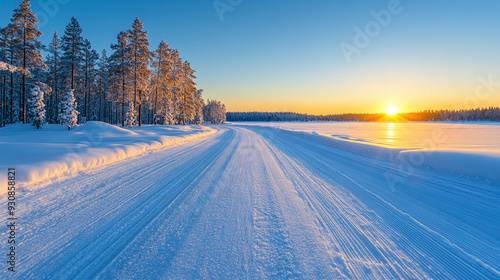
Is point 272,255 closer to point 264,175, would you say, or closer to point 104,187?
point 264,175

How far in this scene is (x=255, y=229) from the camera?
312 centimetres

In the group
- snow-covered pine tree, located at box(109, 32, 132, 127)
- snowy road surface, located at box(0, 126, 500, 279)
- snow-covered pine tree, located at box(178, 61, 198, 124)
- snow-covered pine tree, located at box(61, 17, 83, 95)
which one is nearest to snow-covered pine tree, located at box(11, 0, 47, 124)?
snow-covered pine tree, located at box(61, 17, 83, 95)

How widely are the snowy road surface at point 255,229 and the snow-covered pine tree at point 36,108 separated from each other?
23.2 m

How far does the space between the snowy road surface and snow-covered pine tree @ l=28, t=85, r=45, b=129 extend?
76.0ft

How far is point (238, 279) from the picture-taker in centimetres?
209

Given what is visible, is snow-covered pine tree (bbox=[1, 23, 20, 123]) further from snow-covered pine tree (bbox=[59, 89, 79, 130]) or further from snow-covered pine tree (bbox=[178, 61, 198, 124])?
snow-covered pine tree (bbox=[178, 61, 198, 124])

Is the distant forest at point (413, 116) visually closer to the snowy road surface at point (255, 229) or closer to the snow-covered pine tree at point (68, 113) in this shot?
the snowy road surface at point (255, 229)

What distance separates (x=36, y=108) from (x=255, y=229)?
2856 centimetres

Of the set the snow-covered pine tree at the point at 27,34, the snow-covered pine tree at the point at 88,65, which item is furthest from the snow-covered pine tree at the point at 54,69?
the snow-covered pine tree at the point at 27,34

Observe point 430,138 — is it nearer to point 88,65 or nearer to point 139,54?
point 139,54

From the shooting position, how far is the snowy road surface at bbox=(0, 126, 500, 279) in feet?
7.45

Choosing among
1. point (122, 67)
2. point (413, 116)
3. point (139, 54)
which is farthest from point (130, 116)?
point (413, 116)

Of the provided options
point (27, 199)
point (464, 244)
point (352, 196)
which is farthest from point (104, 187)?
point (464, 244)

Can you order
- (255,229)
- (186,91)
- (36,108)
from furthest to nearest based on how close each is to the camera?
(186,91)
(36,108)
(255,229)
